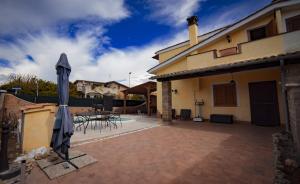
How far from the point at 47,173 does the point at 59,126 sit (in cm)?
95

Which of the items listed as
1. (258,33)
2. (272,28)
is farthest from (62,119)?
(258,33)

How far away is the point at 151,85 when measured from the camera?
1364 cm

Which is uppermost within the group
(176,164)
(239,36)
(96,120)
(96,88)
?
(239,36)

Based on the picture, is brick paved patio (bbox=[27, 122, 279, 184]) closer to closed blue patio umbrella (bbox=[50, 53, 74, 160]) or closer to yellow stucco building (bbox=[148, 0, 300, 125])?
closed blue patio umbrella (bbox=[50, 53, 74, 160])

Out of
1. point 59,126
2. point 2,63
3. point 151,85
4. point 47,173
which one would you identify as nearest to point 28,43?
point 151,85

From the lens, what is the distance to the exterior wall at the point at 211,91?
320 inches

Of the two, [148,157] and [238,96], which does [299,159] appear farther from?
[238,96]

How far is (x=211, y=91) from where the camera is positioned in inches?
388

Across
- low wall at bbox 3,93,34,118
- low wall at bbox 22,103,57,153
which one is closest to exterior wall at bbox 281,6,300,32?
low wall at bbox 22,103,57,153

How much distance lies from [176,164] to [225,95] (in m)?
7.58

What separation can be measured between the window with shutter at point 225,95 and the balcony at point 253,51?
6.25 feet

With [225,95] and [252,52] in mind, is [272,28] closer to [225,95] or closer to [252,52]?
[252,52]

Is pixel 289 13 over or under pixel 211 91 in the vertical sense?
over

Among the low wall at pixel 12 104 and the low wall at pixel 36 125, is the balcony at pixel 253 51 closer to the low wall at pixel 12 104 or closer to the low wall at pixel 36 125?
the low wall at pixel 36 125
